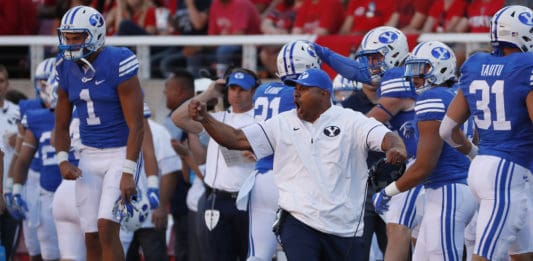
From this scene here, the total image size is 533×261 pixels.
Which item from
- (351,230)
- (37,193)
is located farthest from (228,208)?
(37,193)

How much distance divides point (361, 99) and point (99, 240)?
245 cm

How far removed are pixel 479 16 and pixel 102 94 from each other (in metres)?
5.51

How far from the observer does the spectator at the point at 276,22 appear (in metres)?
15.4

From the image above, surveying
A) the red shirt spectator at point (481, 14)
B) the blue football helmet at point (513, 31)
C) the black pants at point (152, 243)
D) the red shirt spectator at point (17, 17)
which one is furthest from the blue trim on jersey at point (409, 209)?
the red shirt spectator at point (17, 17)

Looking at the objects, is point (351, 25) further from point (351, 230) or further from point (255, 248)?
point (351, 230)

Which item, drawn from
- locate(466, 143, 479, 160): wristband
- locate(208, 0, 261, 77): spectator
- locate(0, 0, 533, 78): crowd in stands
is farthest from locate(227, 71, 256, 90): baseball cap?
locate(208, 0, 261, 77): spectator

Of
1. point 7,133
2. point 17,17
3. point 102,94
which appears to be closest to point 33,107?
point 7,133

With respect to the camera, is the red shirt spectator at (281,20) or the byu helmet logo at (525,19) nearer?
the byu helmet logo at (525,19)

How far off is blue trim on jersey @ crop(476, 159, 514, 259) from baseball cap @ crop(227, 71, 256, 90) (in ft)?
9.64

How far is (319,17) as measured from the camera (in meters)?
15.4

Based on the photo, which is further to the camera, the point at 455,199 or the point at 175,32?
the point at 175,32

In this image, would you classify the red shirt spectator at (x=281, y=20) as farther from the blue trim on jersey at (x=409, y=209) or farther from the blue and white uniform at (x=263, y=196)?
the blue trim on jersey at (x=409, y=209)

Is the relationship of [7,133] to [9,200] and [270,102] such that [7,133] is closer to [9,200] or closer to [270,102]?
[9,200]

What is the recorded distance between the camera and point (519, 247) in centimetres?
908
